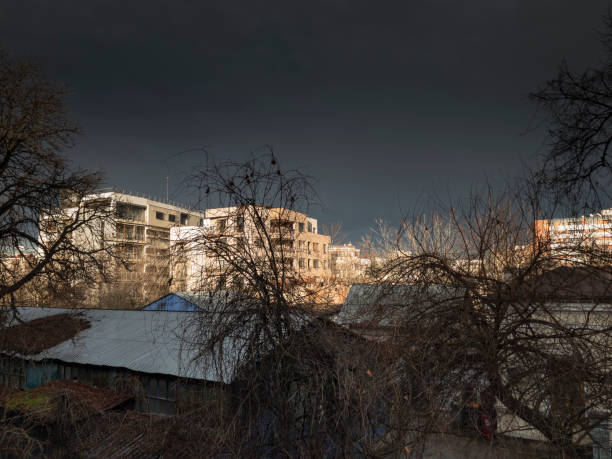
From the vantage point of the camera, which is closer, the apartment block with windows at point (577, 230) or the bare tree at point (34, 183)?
the apartment block with windows at point (577, 230)

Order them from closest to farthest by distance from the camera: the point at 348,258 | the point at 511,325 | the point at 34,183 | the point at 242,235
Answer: the point at 511,325 < the point at 242,235 < the point at 34,183 < the point at 348,258

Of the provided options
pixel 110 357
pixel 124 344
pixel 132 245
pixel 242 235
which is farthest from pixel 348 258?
pixel 242 235

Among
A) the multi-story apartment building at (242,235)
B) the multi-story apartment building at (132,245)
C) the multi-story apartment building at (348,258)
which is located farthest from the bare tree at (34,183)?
the multi-story apartment building at (348,258)

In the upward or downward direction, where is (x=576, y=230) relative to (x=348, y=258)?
downward

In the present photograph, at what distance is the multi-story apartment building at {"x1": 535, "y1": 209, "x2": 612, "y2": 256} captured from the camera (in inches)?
171

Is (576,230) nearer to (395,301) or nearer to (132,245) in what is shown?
(395,301)

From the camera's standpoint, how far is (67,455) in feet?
23.6

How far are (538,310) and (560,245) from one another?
29.6 inches

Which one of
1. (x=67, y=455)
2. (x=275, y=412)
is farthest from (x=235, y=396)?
(x=67, y=455)

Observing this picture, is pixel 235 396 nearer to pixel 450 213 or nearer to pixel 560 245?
pixel 450 213

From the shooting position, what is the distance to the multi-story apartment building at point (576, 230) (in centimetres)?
434

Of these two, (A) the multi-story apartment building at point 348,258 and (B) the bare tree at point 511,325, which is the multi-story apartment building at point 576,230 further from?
(A) the multi-story apartment building at point 348,258

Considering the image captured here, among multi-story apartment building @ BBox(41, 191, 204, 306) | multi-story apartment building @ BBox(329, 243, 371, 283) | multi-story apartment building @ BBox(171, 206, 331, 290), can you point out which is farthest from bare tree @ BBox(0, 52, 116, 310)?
multi-story apartment building @ BBox(329, 243, 371, 283)

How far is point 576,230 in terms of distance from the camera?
4.50 metres
